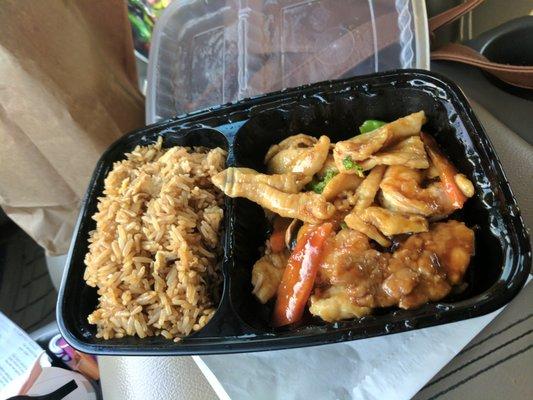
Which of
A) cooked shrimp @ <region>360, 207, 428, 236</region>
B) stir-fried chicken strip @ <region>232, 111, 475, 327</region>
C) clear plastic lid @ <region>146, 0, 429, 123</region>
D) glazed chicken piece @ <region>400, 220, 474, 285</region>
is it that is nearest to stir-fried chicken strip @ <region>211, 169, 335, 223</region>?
stir-fried chicken strip @ <region>232, 111, 475, 327</region>

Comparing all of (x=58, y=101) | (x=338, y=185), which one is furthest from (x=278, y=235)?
(x=58, y=101)

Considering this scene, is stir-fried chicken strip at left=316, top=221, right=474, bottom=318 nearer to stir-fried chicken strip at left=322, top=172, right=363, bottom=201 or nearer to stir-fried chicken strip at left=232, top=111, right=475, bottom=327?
stir-fried chicken strip at left=232, top=111, right=475, bottom=327

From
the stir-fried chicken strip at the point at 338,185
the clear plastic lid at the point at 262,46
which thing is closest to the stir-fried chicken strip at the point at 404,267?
the stir-fried chicken strip at the point at 338,185

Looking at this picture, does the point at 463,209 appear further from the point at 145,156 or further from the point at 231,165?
the point at 145,156

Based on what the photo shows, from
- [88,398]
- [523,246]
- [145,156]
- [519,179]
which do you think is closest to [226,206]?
[145,156]

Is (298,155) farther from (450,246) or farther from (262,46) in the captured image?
(262,46)
